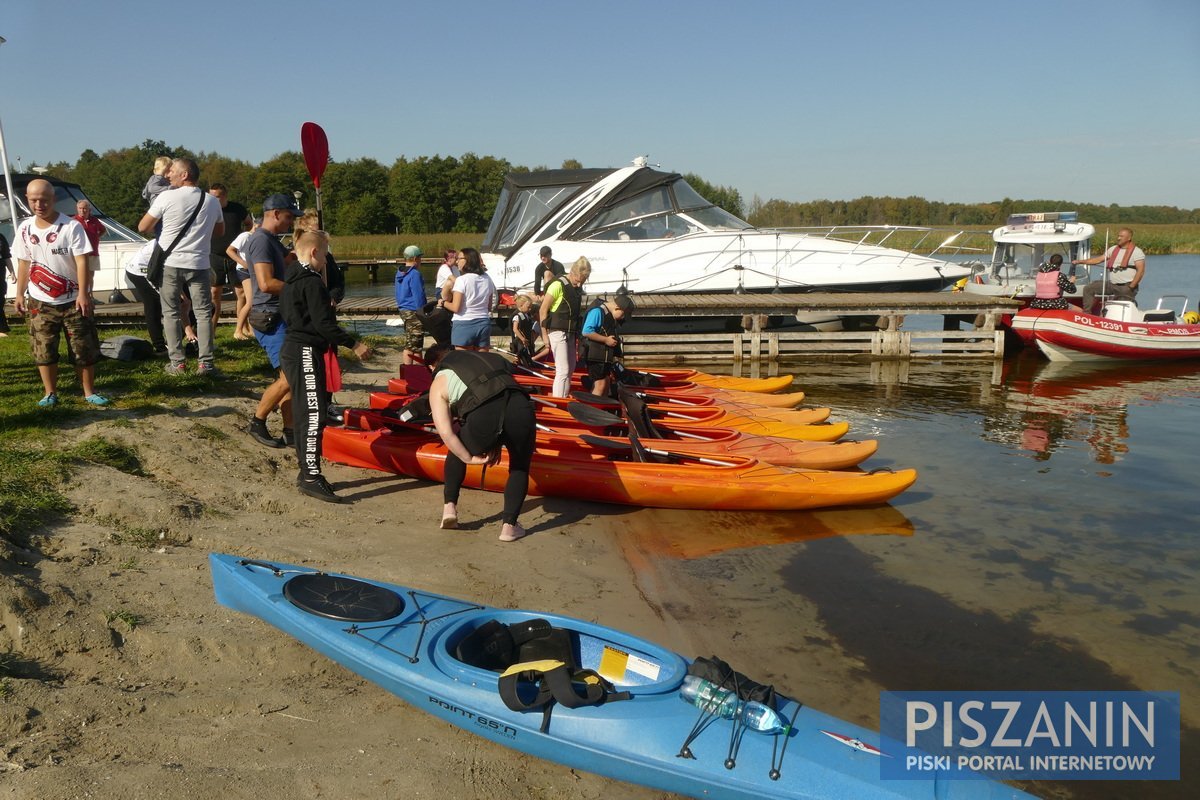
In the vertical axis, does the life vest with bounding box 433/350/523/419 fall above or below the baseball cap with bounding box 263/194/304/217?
below

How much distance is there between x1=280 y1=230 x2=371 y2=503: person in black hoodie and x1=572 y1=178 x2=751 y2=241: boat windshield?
1280cm

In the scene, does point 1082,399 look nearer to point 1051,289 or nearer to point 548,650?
point 1051,289

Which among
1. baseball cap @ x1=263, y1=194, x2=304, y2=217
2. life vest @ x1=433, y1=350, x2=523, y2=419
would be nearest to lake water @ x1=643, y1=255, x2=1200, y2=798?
life vest @ x1=433, y1=350, x2=523, y2=419

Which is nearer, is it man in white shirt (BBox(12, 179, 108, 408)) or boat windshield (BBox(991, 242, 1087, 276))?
man in white shirt (BBox(12, 179, 108, 408))

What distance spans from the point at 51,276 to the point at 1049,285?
56.2ft

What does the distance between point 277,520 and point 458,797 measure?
10.9 ft

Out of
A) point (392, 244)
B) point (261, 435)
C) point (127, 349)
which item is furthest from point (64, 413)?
point (392, 244)

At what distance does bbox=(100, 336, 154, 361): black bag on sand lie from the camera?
29.3ft

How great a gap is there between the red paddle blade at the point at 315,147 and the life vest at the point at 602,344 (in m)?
3.33

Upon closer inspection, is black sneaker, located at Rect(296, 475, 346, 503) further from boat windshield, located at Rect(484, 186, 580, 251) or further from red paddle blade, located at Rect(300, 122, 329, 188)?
boat windshield, located at Rect(484, 186, 580, 251)

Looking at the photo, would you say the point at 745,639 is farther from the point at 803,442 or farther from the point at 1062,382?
the point at 1062,382

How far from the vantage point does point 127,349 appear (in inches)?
354

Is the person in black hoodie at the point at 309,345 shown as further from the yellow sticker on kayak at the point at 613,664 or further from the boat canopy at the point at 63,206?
the boat canopy at the point at 63,206

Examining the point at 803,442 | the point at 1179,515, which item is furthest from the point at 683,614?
the point at 1179,515
